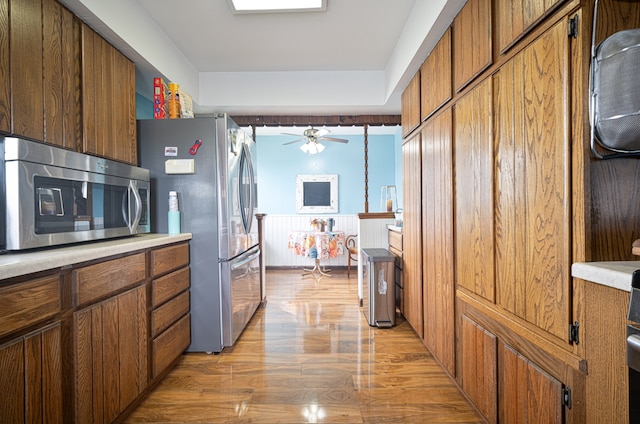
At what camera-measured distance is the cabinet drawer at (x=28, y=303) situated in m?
1.01

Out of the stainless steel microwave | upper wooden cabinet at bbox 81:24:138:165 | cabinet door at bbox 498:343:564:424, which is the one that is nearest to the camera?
cabinet door at bbox 498:343:564:424

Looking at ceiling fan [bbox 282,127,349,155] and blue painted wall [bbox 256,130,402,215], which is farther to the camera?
blue painted wall [bbox 256,130,402,215]

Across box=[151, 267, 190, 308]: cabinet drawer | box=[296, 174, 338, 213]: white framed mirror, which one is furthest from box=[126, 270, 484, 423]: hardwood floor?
box=[296, 174, 338, 213]: white framed mirror

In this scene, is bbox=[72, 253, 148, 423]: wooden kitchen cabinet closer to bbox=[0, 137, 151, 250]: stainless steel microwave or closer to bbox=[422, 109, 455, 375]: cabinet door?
bbox=[0, 137, 151, 250]: stainless steel microwave

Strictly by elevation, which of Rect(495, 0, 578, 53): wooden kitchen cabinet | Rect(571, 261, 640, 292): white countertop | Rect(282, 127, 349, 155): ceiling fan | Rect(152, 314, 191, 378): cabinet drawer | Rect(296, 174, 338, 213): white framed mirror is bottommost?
Rect(152, 314, 191, 378): cabinet drawer

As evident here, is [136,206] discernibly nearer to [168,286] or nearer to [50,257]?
[168,286]

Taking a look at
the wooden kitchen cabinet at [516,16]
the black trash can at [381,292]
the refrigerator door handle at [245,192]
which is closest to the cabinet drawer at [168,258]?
the refrigerator door handle at [245,192]

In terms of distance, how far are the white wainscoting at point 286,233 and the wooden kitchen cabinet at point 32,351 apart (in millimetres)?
4677

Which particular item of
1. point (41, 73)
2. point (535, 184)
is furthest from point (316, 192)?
point (535, 184)

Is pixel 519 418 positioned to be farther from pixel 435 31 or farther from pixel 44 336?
pixel 435 31

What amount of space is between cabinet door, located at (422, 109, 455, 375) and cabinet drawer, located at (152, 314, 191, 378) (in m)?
1.72

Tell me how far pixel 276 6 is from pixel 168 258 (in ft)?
6.15

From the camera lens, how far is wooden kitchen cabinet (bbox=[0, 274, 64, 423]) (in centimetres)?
101

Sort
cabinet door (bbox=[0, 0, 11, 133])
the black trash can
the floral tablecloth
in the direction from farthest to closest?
the floral tablecloth, the black trash can, cabinet door (bbox=[0, 0, 11, 133])
